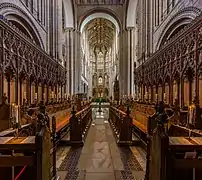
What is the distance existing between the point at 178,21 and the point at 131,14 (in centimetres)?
1665

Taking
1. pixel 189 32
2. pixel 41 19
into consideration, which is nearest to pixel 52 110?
pixel 189 32

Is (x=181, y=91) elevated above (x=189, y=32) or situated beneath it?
situated beneath

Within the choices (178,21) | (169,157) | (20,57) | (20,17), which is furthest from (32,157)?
(178,21)

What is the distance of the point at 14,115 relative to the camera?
384cm

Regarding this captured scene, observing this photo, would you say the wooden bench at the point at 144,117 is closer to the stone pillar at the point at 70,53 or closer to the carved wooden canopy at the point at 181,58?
the carved wooden canopy at the point at 181,58

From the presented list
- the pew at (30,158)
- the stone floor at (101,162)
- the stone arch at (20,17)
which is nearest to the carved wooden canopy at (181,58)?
the stone floor at (101,162)

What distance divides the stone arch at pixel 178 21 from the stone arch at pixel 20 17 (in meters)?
6.86

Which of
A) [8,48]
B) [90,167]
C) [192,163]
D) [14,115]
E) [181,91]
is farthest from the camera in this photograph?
[181,91]

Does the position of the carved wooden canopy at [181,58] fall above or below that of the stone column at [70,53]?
below

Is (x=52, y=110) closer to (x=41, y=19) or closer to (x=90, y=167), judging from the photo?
(x=90, y=167)

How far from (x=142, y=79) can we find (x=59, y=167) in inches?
523

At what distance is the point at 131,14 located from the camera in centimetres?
2816

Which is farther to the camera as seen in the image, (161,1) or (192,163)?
(161,1)

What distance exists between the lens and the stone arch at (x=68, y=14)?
27.5 meters
